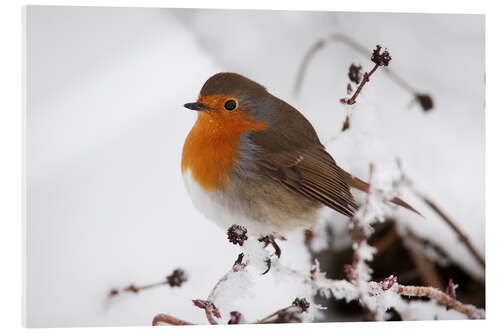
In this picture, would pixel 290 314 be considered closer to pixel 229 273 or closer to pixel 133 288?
pixel 229 273

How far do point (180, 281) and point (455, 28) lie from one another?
1.28m

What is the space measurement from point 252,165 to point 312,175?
0.20 m

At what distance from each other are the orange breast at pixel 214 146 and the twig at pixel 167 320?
450mm

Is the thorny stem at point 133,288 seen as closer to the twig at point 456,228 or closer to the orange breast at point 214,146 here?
the orange breast at point 214,146

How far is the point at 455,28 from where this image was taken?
213cm

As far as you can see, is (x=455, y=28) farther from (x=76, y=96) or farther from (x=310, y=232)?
(x=76, y=96)

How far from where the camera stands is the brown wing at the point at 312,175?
72.4 inches

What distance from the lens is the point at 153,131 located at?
1.90m

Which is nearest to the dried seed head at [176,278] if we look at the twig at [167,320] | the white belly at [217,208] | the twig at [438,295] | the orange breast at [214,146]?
the twig at [167,320]

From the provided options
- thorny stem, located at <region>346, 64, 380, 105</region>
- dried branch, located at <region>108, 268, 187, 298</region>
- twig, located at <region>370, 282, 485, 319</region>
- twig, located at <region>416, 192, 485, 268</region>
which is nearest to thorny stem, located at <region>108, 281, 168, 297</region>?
dried branch, located at <region>108, 268, 187, 298</region>

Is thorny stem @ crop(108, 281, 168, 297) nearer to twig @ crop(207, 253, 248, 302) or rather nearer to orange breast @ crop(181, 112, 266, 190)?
twig @ crop(207, 253, 248, 302)

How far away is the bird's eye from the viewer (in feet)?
5.92

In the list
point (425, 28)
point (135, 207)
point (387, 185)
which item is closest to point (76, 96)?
point (135, 207)

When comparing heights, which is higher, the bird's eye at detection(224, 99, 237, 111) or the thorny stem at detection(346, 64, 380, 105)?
the thorny stem at detection(346, 64, 380, 105)
